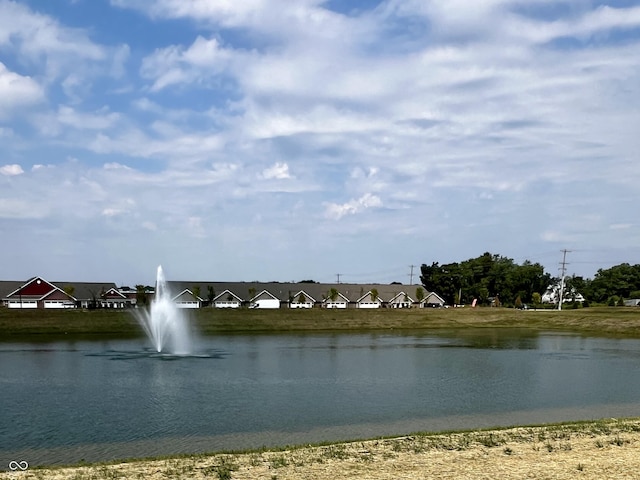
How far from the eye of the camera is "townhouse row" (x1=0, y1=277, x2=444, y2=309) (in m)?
123

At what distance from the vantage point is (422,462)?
16719 mm

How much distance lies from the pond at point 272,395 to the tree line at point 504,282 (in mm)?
100704

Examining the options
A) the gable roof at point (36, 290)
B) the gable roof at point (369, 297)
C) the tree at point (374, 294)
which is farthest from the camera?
the gable roof at point (369, 297)

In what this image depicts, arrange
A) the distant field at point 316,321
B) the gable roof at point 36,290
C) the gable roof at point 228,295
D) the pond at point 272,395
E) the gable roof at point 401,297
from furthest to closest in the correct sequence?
the gable roof at point 401,297
the gable roof at point 228,295
the gable roof at point 36,290
the distant field at point 316,321
the pond at point 272,395

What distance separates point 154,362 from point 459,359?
23.2 m

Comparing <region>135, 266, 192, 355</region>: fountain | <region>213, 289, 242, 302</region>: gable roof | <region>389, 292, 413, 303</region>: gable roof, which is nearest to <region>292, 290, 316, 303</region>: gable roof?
<region>213, 289, 242, 302</region>: gable roof

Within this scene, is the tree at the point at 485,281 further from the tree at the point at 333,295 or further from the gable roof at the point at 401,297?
the tree at the point at 333,295

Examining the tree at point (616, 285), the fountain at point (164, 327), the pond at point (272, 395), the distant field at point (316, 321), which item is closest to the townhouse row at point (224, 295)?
the distant field at point (316, 321)

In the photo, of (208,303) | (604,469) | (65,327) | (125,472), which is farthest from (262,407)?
(208,303)

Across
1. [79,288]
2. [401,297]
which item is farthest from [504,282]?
[79,288]

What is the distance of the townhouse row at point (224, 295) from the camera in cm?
12300

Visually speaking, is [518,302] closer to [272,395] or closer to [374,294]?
[374,294]

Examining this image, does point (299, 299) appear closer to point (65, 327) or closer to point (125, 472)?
point (65, 327)

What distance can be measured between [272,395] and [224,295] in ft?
368
